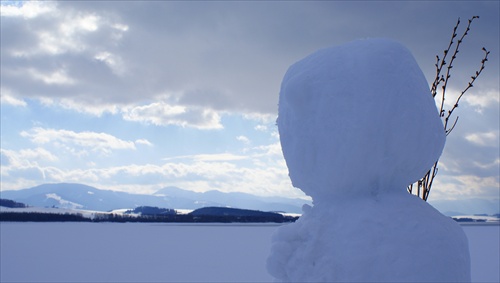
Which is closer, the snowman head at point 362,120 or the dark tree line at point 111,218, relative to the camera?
the snowman head at point 362,120

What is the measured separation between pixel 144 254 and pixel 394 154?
20.0m

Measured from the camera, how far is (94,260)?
18578 millimetres

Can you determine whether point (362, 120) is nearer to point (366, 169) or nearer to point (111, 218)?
point (366, 169)

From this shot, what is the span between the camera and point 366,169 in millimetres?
2557

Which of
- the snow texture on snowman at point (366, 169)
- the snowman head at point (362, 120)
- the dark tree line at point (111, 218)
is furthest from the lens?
the dark tree line at point (111, 218)

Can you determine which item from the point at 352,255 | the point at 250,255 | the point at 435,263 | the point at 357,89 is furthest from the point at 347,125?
the point at 250,255

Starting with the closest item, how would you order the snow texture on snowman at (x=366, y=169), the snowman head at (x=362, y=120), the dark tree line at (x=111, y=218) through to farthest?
the snow texture on snowman at (x=366, y=169), the snowman head at (x=362, y=120), the dark tree line at (x=111, y=218)

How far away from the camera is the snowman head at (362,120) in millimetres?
2516

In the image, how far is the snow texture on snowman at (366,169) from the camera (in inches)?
94.7

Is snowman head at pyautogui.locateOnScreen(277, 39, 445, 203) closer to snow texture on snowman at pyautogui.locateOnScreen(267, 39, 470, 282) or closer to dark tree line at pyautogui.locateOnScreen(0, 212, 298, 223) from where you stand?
snow texture on snowman at pyautogui.locateOnScreen(267, 39, 470, 282)

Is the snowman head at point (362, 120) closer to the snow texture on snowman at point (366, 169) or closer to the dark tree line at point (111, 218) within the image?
the snow texture on snowman at point (366, 169)

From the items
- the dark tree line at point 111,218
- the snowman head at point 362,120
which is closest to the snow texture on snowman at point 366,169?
the snowman head at point 362,120

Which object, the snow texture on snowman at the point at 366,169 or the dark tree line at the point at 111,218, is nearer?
the snow texture on snowman at the point at 366,169

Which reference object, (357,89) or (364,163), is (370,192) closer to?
(364,163)
